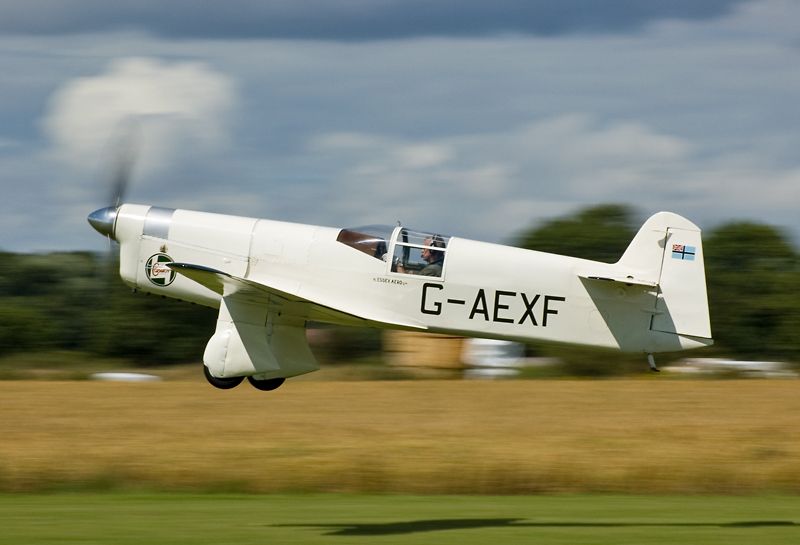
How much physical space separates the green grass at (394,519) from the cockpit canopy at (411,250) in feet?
8.47

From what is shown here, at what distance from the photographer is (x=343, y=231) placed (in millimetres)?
12469

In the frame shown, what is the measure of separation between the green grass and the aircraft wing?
80.5 inches

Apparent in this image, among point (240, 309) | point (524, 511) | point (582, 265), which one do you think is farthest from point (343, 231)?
point (524, 511)

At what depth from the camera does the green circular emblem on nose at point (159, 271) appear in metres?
13.0

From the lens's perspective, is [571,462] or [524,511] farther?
[571,462]

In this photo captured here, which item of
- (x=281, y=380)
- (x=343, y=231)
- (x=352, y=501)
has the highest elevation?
(x=343, y=231)

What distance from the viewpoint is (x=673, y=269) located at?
1196 centimetres

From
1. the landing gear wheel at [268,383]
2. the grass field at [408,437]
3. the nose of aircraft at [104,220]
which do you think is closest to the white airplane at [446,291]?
the landing gear wheel at [268,383]

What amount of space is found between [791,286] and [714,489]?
29607 millimetres

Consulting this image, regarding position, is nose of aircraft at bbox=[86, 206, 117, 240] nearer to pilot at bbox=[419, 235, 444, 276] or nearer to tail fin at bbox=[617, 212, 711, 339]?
pilot at bbox=[419, 235, 444, 276]

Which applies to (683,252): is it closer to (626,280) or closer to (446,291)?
(626,280)

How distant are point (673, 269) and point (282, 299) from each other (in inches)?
165

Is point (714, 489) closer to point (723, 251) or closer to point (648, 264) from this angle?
point (648, 264)

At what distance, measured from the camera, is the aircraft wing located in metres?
12.0
